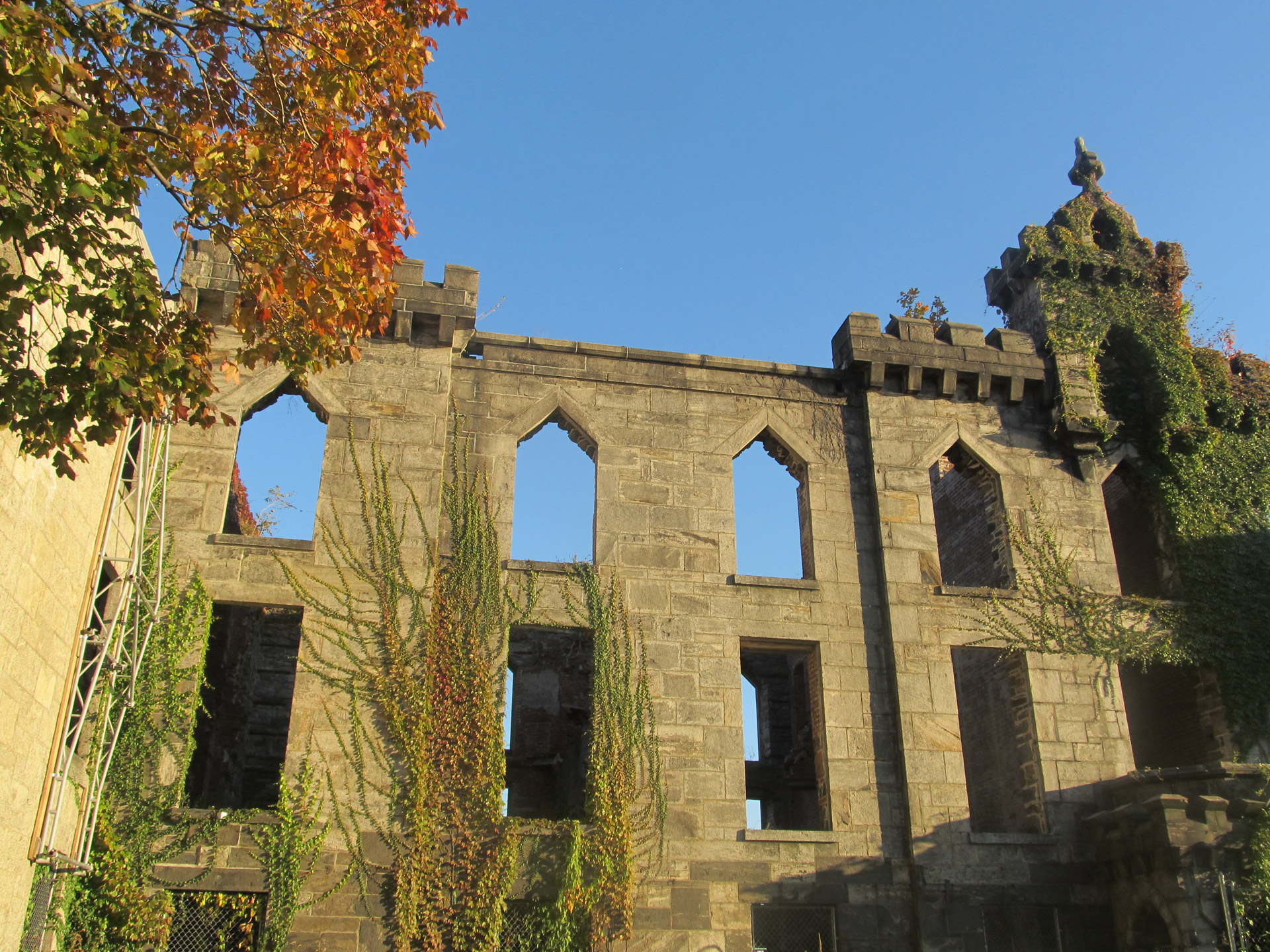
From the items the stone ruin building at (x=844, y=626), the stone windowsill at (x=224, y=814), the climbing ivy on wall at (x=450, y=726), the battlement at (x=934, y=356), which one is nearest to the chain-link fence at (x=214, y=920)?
the stone ruin building at (x=844, y=626)

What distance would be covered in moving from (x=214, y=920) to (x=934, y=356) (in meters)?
11.3

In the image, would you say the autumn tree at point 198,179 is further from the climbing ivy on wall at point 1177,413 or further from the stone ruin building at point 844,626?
the climbing ivy on wall at point 1177,413

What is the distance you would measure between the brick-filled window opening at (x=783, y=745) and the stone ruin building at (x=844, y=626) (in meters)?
3.23

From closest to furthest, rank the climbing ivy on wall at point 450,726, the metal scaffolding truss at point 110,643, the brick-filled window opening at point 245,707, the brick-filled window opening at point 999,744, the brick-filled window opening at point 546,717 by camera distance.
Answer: the metal scaffolding truss at point 110,643, the climbing ivy on wall at point 450,726, the brick-filled window opening at point 999,744, the brick-filled window opening at point 245,707, the brick-filled window opening at point 546,717

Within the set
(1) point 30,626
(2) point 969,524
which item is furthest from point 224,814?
(2) point 969,524

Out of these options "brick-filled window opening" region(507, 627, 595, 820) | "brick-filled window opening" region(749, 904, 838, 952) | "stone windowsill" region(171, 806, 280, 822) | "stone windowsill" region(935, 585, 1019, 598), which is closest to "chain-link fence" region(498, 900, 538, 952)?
"brick-filled window opening" region(749, 904, 838, 952)

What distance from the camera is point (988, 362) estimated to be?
1546 cm

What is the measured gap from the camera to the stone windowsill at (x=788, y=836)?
40.7 feet

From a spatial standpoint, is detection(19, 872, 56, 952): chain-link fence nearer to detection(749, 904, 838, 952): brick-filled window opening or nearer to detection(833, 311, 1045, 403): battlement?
detection(749, 904, 838, 952): brick-filled window opening

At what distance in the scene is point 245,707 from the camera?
55.6ft

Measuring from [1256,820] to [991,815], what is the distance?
3.64 metres

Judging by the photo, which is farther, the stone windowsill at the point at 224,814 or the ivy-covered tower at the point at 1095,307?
the ivy-covered tower at the point at 1095,307

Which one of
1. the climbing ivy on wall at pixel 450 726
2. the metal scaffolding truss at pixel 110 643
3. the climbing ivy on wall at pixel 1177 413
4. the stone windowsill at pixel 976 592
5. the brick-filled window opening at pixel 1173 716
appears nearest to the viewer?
the metal scaffolding truss at pixel 110 643

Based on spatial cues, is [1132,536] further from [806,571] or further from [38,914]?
[38,914]
